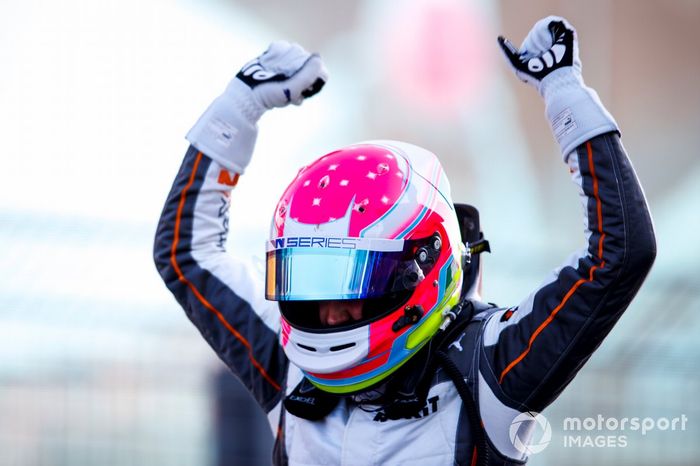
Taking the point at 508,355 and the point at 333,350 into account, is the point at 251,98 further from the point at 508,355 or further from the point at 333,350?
the point at 508,355

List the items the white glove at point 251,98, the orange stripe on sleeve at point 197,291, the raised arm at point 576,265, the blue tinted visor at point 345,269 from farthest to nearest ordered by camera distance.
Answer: the white glove at point 251,98, the orange stripe on sleeve at point 197,291, the blue tinted visor at point 345,269, the raised arm at point 576,265

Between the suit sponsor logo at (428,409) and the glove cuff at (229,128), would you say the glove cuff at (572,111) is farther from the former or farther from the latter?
the glove cuff at (229,128)

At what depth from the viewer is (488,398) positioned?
1543 mm

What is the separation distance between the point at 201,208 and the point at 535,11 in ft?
14.8

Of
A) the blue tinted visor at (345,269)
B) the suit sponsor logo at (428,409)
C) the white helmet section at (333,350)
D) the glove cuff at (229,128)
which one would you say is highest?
the glove cuff at (229,128)

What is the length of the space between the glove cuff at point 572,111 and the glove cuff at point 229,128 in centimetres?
62

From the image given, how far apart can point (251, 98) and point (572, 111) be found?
691 mm

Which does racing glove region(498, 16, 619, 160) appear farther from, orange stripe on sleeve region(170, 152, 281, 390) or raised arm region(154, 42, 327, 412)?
orange stripe on sleeve region(170, 152, 281, 390)

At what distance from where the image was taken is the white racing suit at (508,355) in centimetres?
145

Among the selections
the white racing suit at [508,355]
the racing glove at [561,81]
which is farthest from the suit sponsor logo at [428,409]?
the racing glove at [561,81]

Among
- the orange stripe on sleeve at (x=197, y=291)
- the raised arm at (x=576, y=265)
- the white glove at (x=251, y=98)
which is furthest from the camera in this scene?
the white glove at (x=251, y=98)

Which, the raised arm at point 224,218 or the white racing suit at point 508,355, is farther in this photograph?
the raised arm at point 224,218

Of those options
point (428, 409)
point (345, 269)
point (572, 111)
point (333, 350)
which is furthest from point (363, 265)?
point (572, 111)

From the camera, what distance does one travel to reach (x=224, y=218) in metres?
1.97
